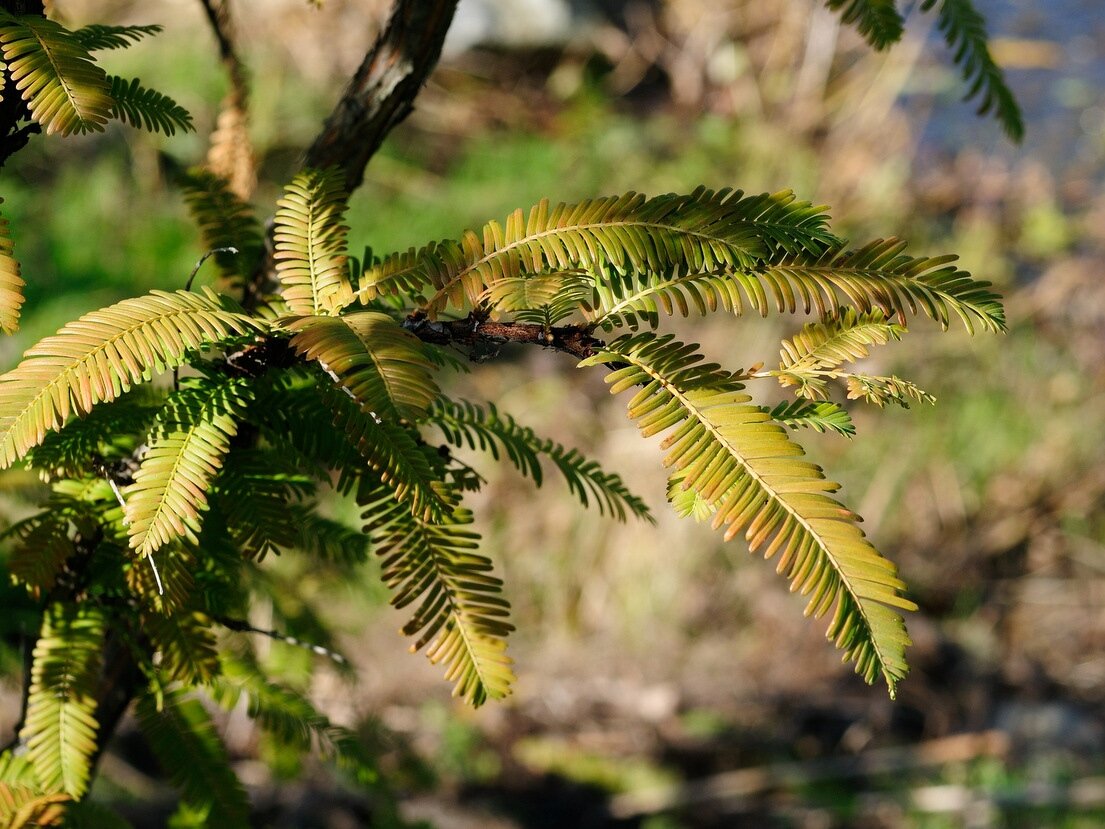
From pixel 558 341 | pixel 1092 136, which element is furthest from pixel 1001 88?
pixel 1092 136

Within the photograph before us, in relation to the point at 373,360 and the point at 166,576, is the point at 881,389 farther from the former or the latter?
the point at 166,576

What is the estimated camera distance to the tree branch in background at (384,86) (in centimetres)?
132

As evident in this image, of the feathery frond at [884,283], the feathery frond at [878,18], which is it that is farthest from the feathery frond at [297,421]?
the feathery frond at [878,18]

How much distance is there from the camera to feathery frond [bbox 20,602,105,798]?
3.81 feet

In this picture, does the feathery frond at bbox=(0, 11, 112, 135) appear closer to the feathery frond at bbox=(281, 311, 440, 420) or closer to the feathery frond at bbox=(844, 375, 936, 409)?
the feathery frond at bbox=(281, 311, 440, 420)

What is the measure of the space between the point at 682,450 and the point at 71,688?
76 cm

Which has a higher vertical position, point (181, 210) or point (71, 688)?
point (181, 210)

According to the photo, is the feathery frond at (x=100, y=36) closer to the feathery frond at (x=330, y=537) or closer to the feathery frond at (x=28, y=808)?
the feathery frond at (x=330, y=537)

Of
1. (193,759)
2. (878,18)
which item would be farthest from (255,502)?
(878,18)

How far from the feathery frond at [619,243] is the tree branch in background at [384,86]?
1.25 feet

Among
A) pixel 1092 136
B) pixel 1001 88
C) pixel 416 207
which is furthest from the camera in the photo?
pixel 1092 136

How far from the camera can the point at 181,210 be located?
16.4 feet

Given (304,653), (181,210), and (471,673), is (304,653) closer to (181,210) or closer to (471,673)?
(471,673)

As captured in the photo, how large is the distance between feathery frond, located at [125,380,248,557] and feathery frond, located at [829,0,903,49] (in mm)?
928
